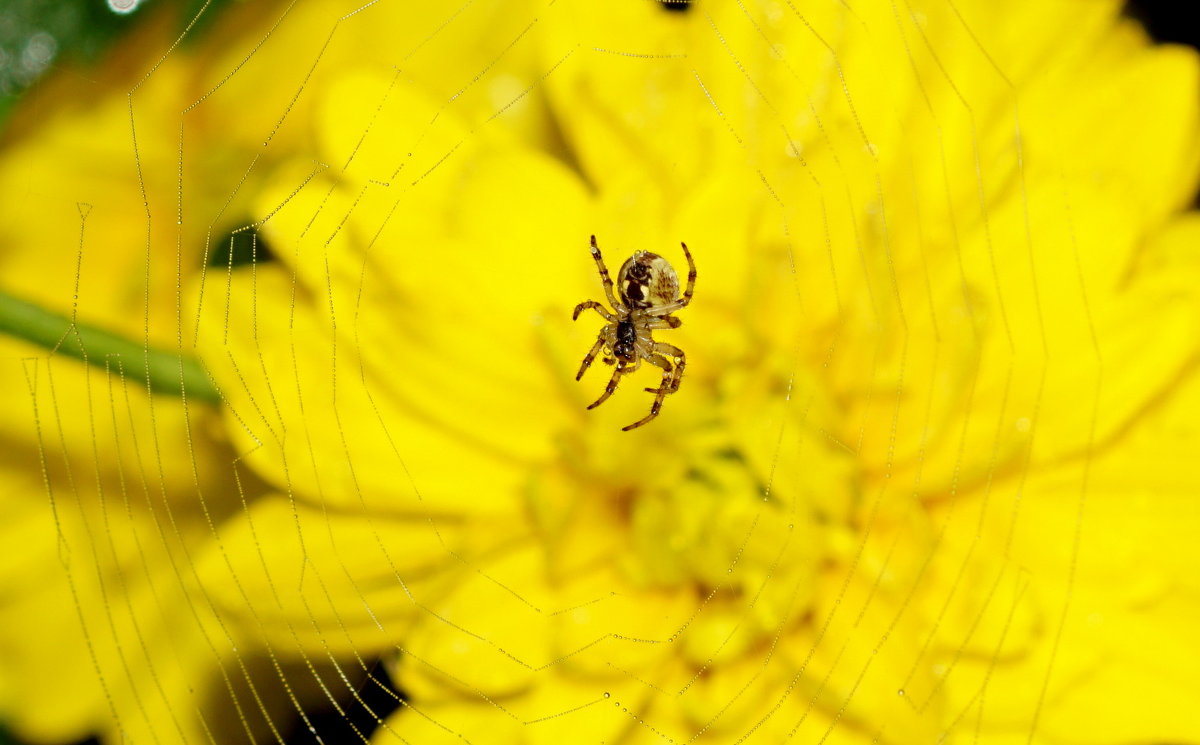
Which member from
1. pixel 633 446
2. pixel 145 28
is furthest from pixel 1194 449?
pixel 145 28

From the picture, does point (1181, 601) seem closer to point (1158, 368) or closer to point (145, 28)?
point (1158, 368)

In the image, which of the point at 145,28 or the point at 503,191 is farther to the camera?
the point at 145,28

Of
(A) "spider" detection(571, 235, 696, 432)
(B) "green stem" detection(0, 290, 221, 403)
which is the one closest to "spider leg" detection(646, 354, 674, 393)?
(A) "spider" detection(571, 235, 696, 432)

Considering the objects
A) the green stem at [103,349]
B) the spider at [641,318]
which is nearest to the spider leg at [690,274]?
the spider at [641,318]

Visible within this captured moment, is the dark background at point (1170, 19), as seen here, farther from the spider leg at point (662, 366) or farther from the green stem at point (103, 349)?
the green stem at point (103, 349)

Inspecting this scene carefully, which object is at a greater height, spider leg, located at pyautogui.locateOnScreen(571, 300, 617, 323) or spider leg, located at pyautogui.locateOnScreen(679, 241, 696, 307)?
spider leg, located at pyautogui.locateOnScreen(679, 241, 696, 307)

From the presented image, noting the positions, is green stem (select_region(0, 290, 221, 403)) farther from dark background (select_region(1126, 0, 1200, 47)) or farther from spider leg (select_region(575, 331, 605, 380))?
dark background (select_region(1126, 0, 1200, 47))

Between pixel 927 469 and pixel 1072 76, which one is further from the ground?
pixel 1072 76

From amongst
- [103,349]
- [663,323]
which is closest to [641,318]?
[663,323]
